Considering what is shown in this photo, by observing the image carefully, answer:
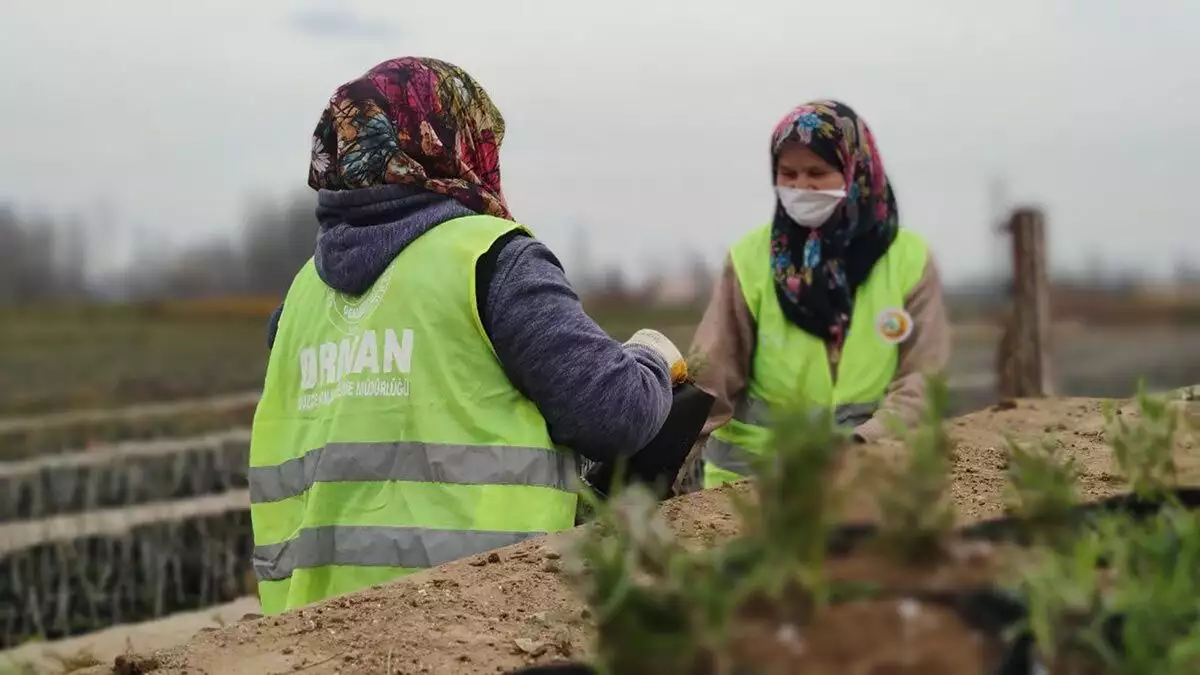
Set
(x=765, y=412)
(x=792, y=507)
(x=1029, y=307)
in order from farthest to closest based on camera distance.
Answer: (x=1029, y=307)
(x=765, y=412)
(x=792, y=507)

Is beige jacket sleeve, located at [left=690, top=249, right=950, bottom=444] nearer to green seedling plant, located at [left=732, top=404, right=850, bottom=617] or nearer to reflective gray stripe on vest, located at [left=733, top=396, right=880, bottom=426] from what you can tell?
reflective gray stripe on vest, located at [left=733, top=396, right=880, bottom=426]

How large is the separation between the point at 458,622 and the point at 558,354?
1.86 ft

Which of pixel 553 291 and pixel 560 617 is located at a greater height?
pixel 553 291

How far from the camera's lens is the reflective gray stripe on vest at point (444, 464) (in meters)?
2.50

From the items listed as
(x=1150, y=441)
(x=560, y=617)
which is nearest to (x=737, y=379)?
(x=560, y=617)

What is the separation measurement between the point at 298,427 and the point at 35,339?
19.1 m

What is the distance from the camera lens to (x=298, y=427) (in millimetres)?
2783

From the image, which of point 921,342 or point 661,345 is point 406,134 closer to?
point 661,345

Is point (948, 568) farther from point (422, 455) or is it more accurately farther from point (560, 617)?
point (422, 455)

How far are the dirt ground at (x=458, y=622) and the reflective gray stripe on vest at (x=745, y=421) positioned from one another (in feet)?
4.58

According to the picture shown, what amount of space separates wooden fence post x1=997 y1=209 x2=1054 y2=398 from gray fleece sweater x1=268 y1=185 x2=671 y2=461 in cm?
489

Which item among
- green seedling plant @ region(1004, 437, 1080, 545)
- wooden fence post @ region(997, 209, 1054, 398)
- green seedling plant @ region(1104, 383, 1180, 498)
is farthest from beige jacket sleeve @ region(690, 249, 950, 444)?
wooden fence post @ region(997, 209, 1054, 398)

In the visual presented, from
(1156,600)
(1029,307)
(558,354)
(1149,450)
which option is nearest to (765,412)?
(558,354)

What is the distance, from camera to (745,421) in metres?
4.28
